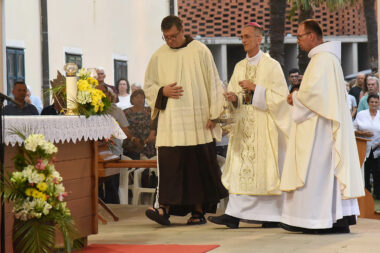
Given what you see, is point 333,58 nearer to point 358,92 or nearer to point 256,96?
point 256,96

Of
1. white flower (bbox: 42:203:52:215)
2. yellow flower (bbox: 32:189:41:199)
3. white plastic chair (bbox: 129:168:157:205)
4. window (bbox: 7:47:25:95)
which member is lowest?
white plastic chair (bbox: 129:168:157:205)

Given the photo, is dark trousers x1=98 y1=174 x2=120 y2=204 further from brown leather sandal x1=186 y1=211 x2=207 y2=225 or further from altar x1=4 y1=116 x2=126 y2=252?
altar x1=4 y1=116 x2=126 y2=252

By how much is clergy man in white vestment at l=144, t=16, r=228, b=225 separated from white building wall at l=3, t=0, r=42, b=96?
6329mm

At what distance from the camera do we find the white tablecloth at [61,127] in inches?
253

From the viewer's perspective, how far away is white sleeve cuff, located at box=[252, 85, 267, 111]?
8.87m

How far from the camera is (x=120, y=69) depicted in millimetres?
19891

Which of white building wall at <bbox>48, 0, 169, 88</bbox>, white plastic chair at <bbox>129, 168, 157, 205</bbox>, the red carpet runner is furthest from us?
white building wall at <bbox>48, 0, 169, 88</bbox>

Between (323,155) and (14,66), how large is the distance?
8.26 m

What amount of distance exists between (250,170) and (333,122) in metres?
1.13

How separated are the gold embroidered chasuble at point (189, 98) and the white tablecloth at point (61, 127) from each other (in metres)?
1.26

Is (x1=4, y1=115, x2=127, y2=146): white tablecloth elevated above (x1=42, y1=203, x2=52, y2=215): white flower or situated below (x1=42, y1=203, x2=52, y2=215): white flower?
above

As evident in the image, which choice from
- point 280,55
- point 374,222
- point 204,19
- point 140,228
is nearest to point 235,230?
point 140,228

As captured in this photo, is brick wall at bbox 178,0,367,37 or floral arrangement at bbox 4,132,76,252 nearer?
floral arrangement at bbox 4,132,76,252

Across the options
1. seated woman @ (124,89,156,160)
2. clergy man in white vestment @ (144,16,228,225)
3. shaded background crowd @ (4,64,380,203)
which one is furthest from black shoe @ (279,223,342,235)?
seated woman @ (124,89,156,160)
